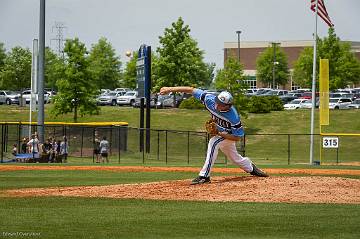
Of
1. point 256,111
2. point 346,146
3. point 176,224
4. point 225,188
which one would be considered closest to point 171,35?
point 256,111

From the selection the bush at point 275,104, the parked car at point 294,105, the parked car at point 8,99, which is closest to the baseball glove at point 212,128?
the bush at point 275,104

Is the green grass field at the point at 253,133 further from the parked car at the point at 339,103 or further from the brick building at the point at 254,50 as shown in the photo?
the brick building at the point at 254,50

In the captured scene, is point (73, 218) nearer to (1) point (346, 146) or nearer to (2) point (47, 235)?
(2) point (47, 235)

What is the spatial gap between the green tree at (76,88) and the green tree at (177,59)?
30.2 ft

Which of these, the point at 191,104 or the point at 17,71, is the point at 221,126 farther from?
the point at 17,71

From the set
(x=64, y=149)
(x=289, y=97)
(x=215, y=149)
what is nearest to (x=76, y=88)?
(x=64, y=149)

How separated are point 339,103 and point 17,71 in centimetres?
3111

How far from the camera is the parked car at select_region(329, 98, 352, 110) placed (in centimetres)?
6844

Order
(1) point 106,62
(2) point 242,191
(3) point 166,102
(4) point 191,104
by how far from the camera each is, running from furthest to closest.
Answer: (1) point 106,62, (3) point 166,102, (4) point 191,104, (2) point 242,191

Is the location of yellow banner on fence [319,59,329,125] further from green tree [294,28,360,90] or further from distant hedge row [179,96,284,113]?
green tree [294,28,360,90]

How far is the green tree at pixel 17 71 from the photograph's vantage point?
77.2 m

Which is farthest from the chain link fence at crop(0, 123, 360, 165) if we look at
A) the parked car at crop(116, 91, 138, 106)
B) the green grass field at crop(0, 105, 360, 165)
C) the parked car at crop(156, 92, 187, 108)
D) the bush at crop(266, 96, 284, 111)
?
the parked car at crop(116, 91, 138, 106)

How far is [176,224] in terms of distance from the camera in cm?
1184

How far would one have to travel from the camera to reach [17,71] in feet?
255
